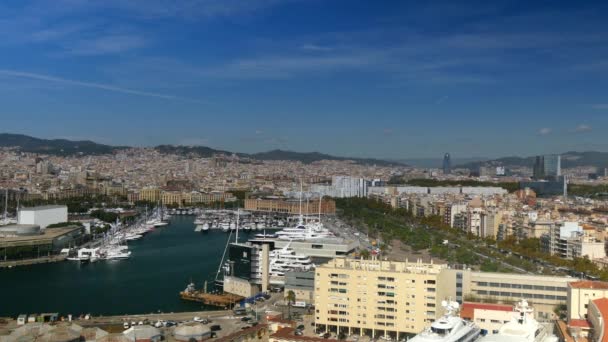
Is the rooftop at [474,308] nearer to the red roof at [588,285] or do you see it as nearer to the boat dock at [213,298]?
the red roof at [588,285]

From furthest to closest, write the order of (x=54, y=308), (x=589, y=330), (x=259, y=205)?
(x=259, y=205) < (x=54, y=308) < (x=589, y=330)

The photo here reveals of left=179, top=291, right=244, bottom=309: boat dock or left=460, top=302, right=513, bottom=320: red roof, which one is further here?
left=179, top=291, right=244, bottom=309: boat dock

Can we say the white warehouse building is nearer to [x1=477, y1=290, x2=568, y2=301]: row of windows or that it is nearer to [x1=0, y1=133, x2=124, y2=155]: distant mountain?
[x1=477, y1=290, x2=568, y2=301]: row of windows

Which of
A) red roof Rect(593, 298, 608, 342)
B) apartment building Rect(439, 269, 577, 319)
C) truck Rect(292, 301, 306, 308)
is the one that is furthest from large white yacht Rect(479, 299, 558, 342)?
truck Rect(292, 301, 306, 308)

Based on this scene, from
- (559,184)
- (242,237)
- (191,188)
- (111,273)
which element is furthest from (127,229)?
(559,184)

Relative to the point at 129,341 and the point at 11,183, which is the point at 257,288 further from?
the point at 11,183
